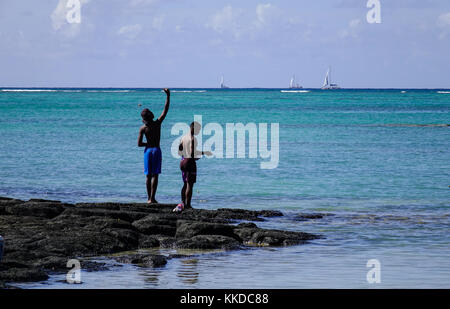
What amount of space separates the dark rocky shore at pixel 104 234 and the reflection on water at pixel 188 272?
0.97 feet

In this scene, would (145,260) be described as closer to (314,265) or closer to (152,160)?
(314,265)

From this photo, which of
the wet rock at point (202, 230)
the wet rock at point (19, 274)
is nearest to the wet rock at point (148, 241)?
the wet rock at point (202, 230)

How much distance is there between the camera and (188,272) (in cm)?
1047

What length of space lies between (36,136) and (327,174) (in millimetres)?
22691

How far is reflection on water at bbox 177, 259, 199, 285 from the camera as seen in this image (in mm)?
10000

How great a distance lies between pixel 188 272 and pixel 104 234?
6.89ft

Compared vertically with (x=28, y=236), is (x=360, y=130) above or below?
above

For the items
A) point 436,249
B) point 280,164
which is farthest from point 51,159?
point 436,249

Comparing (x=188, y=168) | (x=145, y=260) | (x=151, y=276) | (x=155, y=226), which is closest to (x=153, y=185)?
(x=188, y=168)

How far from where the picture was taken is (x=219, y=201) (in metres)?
18.9

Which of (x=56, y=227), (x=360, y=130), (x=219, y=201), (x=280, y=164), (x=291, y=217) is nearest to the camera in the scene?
(x=56, y=227)

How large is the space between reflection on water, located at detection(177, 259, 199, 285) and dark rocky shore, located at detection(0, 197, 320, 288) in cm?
29

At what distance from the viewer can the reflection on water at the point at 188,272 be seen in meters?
10.0
